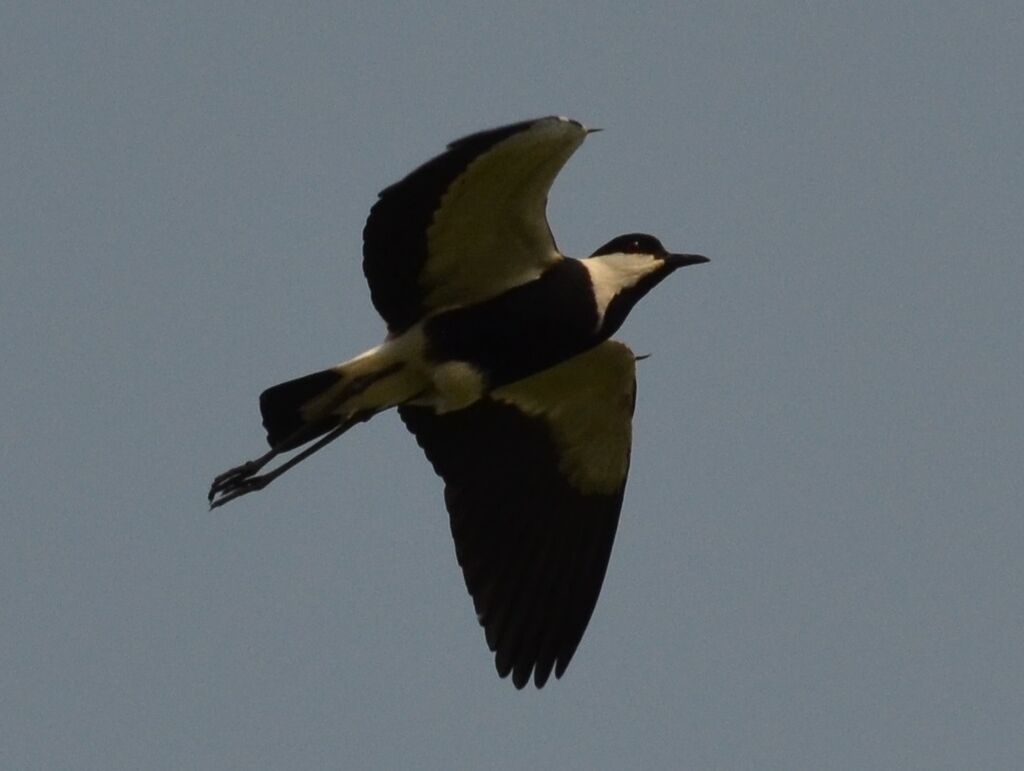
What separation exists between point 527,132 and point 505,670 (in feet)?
11.7

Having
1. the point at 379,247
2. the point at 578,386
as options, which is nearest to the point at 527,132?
the point at 379,247

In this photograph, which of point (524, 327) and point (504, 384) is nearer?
point (524, 327)

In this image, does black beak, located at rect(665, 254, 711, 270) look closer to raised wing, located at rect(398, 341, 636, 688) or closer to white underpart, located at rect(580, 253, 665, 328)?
white underpart, located at rect(580, 253, 665, 328)

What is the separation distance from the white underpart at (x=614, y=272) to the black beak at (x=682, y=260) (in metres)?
0.06

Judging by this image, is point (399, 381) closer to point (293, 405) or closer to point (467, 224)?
point (293, 405)

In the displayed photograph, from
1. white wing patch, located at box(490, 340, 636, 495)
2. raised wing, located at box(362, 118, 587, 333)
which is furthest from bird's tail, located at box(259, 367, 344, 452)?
white wing patch, located at box(490, 340, 636, 495)

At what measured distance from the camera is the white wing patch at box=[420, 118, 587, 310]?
37.4ft

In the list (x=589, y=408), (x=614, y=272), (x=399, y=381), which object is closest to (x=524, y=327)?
(x=614, y=272)

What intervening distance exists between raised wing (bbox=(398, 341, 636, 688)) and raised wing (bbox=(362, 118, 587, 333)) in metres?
0.91

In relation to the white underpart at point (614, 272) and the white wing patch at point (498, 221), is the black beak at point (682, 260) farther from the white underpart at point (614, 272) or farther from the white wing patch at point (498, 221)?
the white wing patch at point (498, 221)

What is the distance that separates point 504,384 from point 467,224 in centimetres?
116

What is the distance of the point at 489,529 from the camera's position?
43.4 ft

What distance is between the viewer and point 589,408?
1349 centimetres

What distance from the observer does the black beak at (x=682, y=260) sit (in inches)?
512
